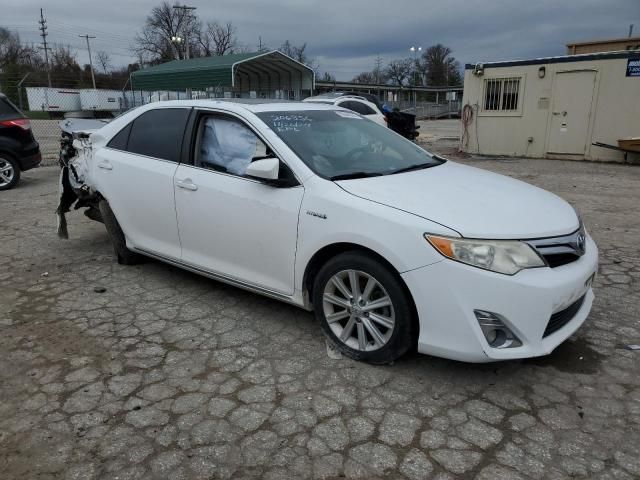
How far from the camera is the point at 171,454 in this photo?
2510 mm

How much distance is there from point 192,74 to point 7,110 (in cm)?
1046

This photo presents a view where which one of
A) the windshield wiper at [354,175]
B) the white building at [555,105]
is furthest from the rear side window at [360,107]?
the windshield wiper at [354,175]

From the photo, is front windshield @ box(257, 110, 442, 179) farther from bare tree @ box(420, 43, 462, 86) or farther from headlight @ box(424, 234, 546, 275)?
bare tree @ box(420, 43, 462, 86)

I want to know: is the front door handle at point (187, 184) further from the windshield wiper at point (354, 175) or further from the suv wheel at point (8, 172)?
the suv wheel at point (8, 172)

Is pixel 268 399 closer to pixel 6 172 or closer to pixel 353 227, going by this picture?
pixel 353 227

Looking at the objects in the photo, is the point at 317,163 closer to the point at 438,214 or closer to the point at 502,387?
the point at 438,214

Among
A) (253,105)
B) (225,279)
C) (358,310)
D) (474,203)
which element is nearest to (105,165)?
(253,105)

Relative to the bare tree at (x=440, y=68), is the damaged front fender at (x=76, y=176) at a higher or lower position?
lower

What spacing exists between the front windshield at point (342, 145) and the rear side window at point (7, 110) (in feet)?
25.6

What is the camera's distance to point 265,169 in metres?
3.35

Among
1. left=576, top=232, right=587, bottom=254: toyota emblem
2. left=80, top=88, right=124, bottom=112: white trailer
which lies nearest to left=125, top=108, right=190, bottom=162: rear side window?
left=576, top=232, right=587, bottom=254: toyota emblem

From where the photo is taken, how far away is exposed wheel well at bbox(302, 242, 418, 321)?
9.76 ft

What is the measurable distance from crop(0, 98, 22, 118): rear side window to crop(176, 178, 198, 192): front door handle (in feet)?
23.9

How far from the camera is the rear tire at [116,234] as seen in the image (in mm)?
4887
